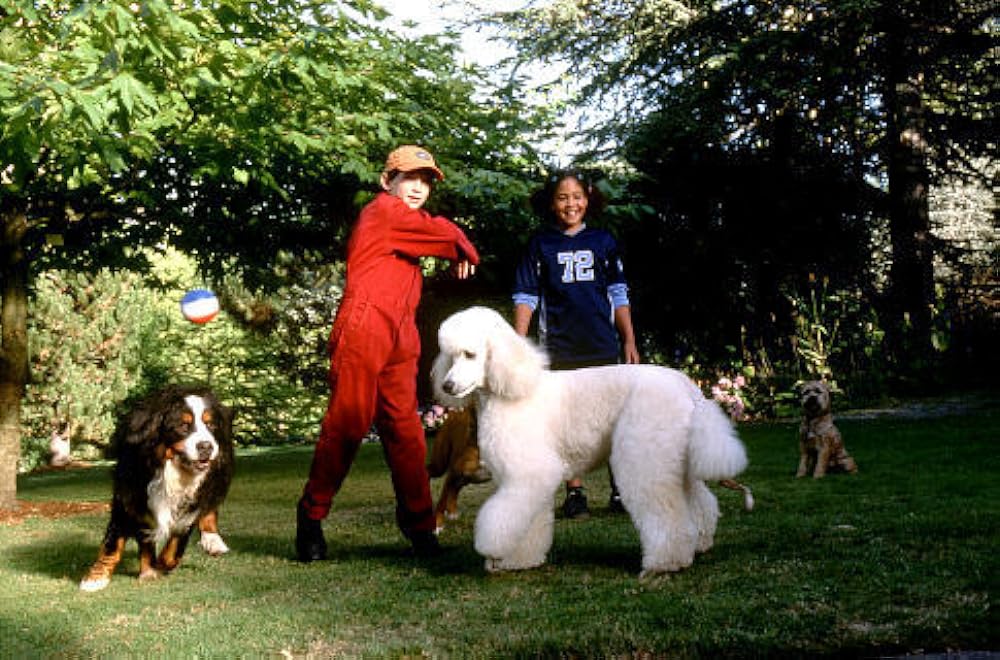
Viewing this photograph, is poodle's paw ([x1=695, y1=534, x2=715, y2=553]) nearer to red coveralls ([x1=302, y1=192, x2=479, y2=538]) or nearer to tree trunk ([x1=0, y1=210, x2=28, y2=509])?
red coveralls ([x1=302, y1=192, x2=479, y2=538])

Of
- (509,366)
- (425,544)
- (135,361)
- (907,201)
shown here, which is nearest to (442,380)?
(509,366)

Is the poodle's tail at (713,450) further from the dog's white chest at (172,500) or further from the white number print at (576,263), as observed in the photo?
the dog's white chest at (172,500)

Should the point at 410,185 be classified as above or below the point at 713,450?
above

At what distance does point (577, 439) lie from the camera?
3.94m

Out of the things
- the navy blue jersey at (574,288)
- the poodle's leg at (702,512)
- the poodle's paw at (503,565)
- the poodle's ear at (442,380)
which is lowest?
the poodle's paw at (503,565)

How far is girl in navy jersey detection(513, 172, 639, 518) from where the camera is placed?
516cm

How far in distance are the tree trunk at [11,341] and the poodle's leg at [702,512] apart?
6.26 metres

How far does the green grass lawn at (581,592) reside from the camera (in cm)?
282

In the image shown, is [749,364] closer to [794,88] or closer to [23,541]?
[794,88]

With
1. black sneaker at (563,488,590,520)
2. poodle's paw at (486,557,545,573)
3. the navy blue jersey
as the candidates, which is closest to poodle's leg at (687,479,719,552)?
poodle's paw at (486,557,545,573)

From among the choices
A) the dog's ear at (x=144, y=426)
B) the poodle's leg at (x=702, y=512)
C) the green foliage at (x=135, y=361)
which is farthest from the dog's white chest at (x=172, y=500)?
the green foliage at (x=135, y=361)

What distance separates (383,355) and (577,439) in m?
1.08

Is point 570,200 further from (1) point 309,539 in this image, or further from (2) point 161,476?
(2) point 161,476

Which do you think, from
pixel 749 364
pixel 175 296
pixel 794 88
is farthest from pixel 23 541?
pixel 175 296
